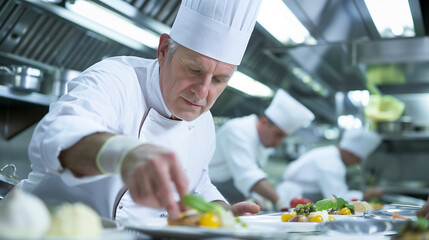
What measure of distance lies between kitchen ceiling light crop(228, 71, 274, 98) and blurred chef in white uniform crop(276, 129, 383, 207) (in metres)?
0.93

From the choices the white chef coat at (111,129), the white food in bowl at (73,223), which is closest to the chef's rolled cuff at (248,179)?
the white chef coat at (111,129)

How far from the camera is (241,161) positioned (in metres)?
4.43

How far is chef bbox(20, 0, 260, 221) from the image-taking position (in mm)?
1108

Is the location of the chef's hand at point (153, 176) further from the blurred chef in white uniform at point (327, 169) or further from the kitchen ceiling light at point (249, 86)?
the blurred chef in white uniform at point (327, 169)

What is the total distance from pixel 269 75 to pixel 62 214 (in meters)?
5.05

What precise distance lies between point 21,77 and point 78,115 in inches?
75.7

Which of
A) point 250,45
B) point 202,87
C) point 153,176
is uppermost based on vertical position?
point 250,45

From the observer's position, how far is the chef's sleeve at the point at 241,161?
439 centimetres

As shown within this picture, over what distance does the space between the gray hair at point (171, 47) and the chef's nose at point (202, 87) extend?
20 cm

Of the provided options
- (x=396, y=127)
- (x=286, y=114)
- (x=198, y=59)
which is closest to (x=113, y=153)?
(x=198, y=59)

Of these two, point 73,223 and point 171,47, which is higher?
point 171,47

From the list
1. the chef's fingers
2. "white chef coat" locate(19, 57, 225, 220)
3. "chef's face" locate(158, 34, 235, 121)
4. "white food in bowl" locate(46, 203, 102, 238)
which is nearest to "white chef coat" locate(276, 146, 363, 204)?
"white chef coat" locate(19, 57, 225, 220)

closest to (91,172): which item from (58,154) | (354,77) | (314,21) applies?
(58,154)

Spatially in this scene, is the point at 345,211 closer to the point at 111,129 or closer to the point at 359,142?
the point at 111,129
